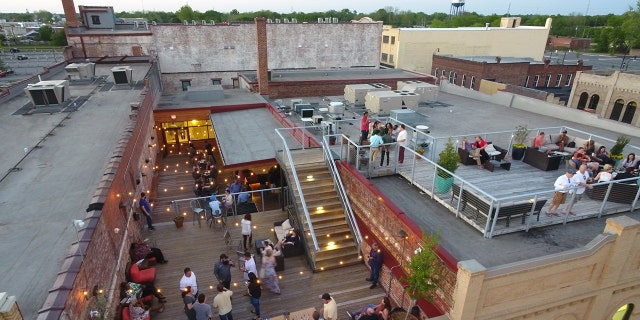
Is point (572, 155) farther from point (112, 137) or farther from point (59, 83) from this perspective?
point (59, 83)

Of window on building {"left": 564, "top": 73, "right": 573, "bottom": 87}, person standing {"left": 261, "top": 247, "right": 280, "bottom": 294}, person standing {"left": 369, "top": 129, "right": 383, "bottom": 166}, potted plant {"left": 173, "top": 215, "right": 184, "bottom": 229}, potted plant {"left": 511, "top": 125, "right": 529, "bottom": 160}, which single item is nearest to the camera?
person standing {"left": 261, "top": 247, "right": 280, "bottom": 294}

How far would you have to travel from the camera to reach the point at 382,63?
181 ft

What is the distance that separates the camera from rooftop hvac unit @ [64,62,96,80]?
22.5 m

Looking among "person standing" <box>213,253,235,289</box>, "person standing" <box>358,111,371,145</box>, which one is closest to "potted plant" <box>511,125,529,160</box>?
"person standing" <box>358,111,371,145</box>

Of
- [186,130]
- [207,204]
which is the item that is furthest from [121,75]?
[207,204]

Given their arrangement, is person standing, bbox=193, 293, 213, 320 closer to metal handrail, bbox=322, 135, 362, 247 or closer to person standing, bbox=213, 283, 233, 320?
person standing, bbox=213, 283, 233, 320

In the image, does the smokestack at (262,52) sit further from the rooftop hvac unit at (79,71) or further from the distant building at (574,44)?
the distant building at (574,44)

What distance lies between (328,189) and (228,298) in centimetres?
537

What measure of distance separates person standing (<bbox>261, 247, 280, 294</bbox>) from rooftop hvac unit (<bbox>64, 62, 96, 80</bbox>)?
20.6 meters

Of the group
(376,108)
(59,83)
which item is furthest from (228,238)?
(59,83)

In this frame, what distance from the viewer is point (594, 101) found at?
28000mm

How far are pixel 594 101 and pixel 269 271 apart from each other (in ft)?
99.3

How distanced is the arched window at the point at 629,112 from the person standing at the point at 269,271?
2826 centimetres

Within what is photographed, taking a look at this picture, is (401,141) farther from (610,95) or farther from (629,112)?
(610,95)
